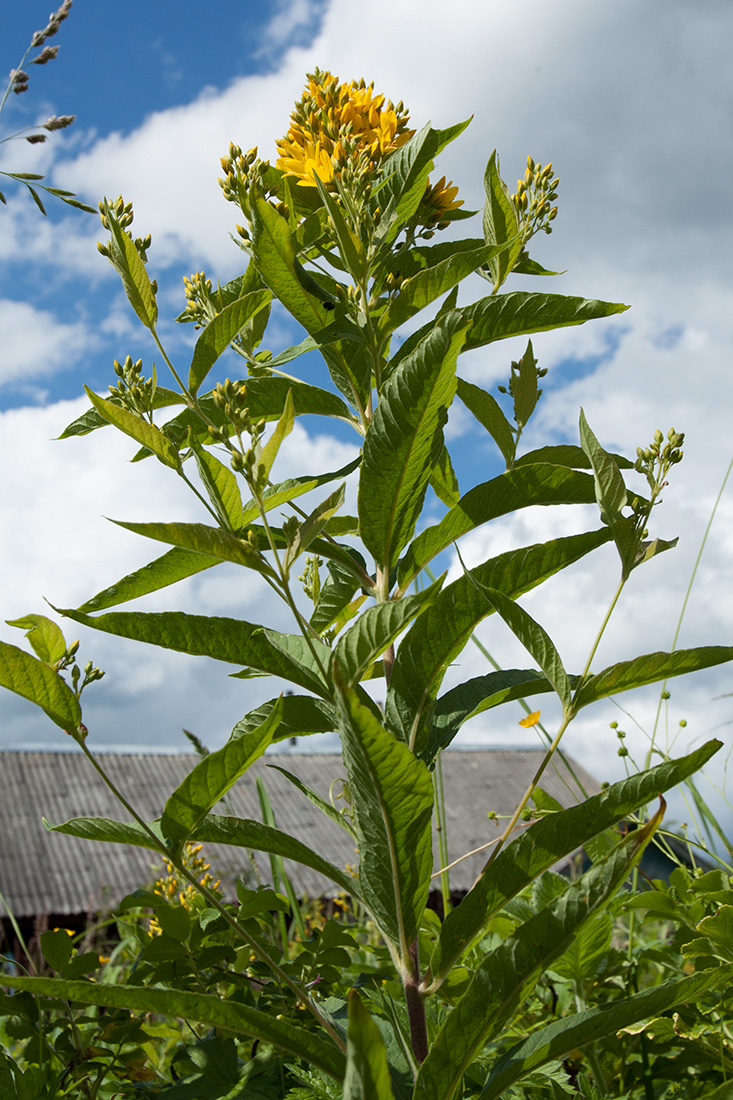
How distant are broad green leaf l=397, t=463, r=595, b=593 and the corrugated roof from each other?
9.30 meters

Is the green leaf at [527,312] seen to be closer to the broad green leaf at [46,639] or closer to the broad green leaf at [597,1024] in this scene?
the broad green leaf at [46,639]

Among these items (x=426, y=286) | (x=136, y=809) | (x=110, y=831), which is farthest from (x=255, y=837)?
(x=136, y=809)

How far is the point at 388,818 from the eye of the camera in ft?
3.01

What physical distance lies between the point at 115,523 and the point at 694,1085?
133 cm

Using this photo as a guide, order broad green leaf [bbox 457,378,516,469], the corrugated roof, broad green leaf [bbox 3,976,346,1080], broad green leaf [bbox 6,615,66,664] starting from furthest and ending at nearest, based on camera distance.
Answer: the corrugated roof, broad green leaf [bbox 457,378,516,469], broad green leaf [bbox 6,615,66,664], broad green leaf [bbox 3,976,346,1080]

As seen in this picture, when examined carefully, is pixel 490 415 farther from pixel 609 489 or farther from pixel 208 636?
pixel 208 636

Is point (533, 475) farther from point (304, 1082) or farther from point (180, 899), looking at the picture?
point (180, 899)

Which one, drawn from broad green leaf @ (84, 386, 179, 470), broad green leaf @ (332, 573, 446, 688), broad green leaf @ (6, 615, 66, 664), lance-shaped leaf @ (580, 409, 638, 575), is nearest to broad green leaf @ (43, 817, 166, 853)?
broad green leaf @ (6, 615, 66, 664)

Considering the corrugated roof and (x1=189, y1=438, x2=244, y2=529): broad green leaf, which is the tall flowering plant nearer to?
(x1=189, y1=438, x2=244, y2=529): broad green leaf

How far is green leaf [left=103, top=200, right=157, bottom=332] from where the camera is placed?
1062 millimetres

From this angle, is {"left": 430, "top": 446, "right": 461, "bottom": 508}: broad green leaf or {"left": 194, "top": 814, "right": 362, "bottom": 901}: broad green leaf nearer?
{"left": 194, "top": 814, "right": 362, "bottom": 901}: broad green leaf

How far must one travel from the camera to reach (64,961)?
4.11ft

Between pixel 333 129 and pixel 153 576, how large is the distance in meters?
0.76

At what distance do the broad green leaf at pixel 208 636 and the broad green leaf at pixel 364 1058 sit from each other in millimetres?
418
